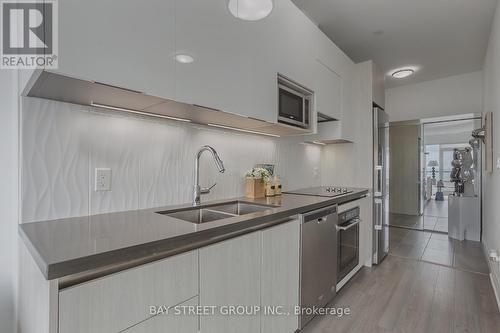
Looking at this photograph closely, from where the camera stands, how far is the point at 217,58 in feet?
4.55

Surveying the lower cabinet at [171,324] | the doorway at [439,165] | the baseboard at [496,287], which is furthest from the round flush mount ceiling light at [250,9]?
the doorway at [439,165]

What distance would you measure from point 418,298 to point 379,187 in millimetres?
1199

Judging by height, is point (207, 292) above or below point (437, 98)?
below

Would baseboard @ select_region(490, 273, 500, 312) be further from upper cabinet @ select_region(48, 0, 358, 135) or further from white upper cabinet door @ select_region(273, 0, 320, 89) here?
white upper cabinet door @ select_region(273, 0, 320, 89)

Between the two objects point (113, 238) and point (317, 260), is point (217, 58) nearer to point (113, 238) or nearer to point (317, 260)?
point (113, 238)

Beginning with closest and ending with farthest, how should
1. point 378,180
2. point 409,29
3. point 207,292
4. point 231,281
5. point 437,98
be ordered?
point 207,292
point 231,281
point 409,29
point 378,180
point 437,98

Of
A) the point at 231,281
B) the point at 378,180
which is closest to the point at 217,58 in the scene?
the point at 231,281

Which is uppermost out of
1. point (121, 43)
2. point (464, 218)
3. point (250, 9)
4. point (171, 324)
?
point (250, 9)

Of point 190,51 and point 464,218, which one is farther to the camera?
point 464,218

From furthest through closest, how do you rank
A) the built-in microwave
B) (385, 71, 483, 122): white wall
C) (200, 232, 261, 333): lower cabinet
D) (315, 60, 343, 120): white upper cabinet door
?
(385, 71, 483, 122): white wall < (315, 60, 343, 120): white upper cabinet door < the built-in microwave < (200, 232, 261, 333): lower cabinet

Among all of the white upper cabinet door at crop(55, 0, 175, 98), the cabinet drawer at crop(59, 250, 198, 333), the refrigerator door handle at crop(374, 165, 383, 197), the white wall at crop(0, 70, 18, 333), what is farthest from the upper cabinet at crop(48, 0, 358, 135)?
the refrigerator door handle at crop(374, 165, 383, 197)

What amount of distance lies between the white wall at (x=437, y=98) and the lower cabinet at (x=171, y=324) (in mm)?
5130

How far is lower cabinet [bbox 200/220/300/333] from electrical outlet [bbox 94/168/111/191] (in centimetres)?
66

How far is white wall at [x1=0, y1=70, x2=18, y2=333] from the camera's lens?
3.75ft
